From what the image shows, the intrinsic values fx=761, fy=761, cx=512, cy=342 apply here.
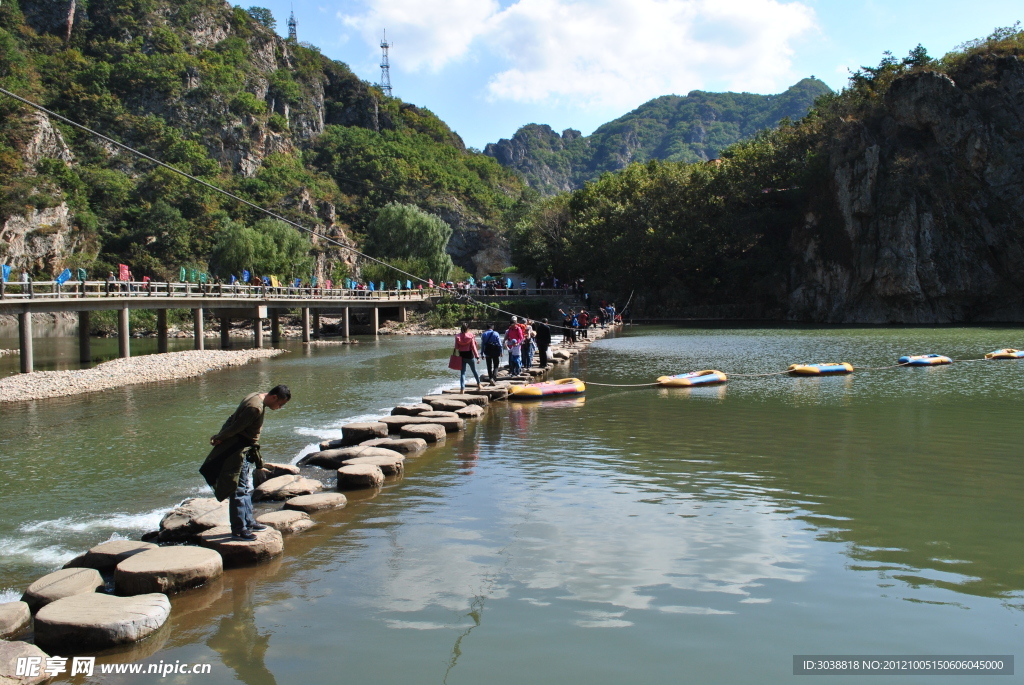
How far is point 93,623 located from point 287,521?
2.95 m

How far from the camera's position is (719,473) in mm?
11289

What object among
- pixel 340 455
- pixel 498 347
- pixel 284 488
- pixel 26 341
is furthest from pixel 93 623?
pixel 26 341

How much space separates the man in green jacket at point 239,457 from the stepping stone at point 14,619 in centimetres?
186

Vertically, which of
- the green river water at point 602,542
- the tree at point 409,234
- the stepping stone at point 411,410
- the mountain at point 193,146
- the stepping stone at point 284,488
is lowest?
the green river water at point 602,542

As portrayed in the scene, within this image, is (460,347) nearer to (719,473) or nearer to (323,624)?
(719,473)

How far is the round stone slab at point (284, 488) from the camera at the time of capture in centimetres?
1015

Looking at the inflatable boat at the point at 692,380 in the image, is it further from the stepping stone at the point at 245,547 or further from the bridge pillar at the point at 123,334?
the bridge pillar at the point at 123,334

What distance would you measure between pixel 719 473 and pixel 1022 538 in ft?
13.1

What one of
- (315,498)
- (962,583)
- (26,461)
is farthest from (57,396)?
(962,583)

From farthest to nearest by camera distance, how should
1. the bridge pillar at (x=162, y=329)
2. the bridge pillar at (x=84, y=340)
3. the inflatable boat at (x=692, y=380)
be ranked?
the bridge pillar at (x=162, y=329) < the bridge pillar at (x=84, y=340) < the inflatable boat at (x=692, y=380)

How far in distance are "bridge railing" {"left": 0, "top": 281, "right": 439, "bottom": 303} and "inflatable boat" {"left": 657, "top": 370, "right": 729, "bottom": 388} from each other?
73.6ft

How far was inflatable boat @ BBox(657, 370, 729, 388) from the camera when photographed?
2162 centimetres

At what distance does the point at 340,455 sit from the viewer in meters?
12.4

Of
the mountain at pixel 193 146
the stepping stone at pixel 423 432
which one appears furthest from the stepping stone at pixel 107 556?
the mountain at pixel 193 146
